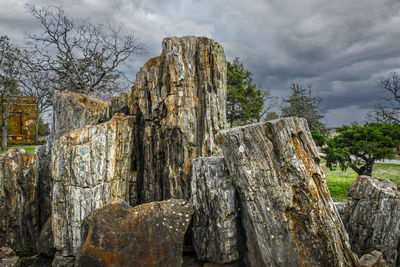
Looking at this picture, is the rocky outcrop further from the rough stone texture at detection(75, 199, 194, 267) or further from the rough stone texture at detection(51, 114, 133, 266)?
the rough stone texture at detection(75, 199, 194, 267)

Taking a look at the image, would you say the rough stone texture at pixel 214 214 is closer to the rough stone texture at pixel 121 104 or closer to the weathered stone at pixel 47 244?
the rough stone texture at pixel 121 104

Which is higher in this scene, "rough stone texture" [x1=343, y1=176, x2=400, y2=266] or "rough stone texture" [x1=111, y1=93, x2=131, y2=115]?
"rough stone texture" [x1=111, y1=93, x2=131, y2=115]

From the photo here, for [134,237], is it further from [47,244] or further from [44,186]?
[44,186]

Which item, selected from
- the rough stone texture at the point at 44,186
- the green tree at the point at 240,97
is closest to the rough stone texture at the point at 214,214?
the rough stone texture at the point at 44,186

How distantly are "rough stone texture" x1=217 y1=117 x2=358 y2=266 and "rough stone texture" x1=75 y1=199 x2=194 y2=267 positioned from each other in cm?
131

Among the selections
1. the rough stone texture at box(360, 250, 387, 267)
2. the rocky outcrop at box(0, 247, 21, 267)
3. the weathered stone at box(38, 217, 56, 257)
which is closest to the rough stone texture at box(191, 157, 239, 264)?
the rough stone texture at box(360, 250, 387, 267)

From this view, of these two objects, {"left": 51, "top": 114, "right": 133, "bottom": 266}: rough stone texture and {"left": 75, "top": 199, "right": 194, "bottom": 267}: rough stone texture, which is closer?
{"left": 75, "top": 199, "right": 194, "bottom": 267}: rough stone texture

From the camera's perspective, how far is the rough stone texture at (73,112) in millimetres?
5629

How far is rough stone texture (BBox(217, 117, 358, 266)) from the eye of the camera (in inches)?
143

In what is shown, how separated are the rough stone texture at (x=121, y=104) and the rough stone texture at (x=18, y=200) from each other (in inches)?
94.6

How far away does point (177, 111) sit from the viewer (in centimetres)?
528

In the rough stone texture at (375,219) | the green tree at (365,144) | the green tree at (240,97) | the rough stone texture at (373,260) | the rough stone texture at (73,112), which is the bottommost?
the rough stone texture at (373,260)

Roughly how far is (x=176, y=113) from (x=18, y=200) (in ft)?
14.0

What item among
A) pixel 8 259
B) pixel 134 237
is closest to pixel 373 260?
pixel 134 237
